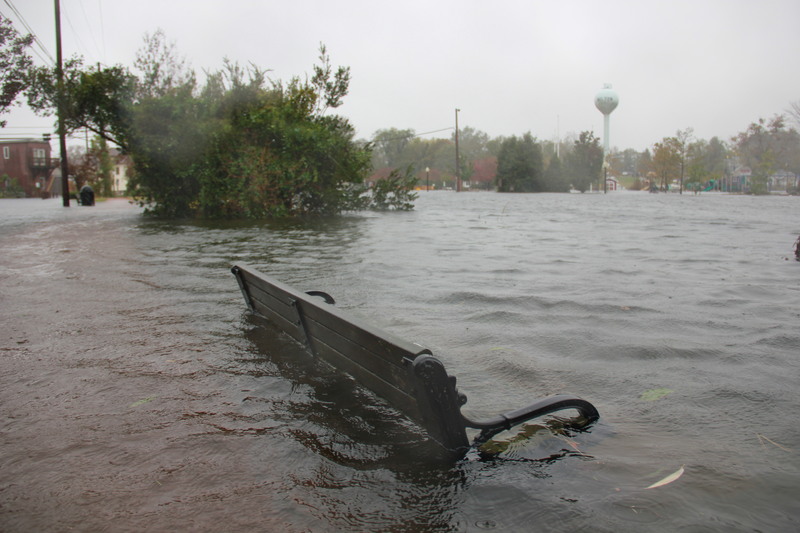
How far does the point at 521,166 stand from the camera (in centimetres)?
6844

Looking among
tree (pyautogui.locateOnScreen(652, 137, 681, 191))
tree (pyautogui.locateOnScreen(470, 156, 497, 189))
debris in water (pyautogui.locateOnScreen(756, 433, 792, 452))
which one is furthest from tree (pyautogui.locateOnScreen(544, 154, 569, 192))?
debris in water (pyautogui.locateOnScreen(756, 433, 792, 452))

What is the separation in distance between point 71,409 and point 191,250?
25.1 feet

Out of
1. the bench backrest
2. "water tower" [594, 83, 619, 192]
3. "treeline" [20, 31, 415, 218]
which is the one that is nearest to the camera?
the bench backrest

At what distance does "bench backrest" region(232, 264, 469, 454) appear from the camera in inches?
82.6

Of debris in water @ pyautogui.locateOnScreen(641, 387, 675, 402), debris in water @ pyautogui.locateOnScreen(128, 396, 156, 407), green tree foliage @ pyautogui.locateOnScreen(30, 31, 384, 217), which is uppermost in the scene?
green tree foliage @ pyautogui.locateOnScreen(30, 31, 384, 217)

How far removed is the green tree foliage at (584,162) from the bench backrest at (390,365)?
7326 centimetres

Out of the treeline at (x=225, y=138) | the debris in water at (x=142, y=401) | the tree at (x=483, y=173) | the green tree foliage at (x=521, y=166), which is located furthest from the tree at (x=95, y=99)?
the tree at (x=483, y=173)

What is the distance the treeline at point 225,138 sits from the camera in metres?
17.5

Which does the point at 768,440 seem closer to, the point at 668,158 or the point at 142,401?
the point at 142,401

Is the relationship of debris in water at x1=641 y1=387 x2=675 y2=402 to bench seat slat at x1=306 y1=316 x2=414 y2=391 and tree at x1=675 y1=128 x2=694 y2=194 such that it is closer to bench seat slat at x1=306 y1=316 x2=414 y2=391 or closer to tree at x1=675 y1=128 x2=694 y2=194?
bench seat slat at x1=306 y1=316 x2=414 y2=391

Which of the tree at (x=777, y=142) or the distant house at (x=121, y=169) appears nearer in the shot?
the distant house at (x=121, y=169)

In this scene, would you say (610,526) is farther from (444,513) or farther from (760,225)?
(760,225)

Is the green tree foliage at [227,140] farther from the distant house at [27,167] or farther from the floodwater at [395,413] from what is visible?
the distant house at [27,167]

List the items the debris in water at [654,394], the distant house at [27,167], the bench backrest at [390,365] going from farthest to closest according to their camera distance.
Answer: the distant house at [27,167] → the debris in water at [654,394] → the bench backrest at [390,365]
